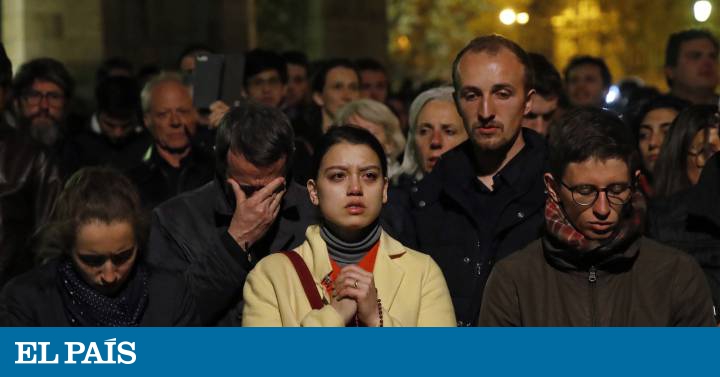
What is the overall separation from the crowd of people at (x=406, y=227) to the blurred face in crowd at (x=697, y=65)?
10.9 feet

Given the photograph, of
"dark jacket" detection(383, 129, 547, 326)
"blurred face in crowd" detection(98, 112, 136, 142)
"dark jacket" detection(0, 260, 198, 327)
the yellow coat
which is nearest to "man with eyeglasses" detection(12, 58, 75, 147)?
"blurred face in crowd" detection(98, 112, 136, 142)

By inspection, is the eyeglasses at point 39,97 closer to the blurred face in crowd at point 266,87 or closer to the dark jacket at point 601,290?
the blurred face in crowd at point 266,87

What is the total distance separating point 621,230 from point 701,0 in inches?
431

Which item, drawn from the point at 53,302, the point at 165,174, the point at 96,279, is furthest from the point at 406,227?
the point at 165,174

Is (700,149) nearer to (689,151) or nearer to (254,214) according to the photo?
(689,151)

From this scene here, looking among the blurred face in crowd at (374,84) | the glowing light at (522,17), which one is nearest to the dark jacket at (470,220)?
the blurred face in crowd at (374,84)

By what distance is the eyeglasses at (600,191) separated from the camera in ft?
20.3

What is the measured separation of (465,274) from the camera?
22.9 feet

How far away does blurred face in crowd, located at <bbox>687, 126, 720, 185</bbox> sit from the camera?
875cm

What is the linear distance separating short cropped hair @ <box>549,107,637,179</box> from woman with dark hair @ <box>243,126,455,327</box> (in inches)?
24.0

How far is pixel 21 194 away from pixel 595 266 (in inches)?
133

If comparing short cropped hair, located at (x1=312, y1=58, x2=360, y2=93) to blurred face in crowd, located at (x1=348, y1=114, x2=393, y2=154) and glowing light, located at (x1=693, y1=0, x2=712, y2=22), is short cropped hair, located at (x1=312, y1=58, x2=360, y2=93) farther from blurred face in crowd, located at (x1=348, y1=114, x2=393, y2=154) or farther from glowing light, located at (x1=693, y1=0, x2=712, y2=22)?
glowing light, located at (x1=693, y1=0, x2=712, y2=22)

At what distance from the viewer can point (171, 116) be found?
9.96 metres

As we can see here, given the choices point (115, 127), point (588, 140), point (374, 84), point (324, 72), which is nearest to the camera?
point (588, 140)
